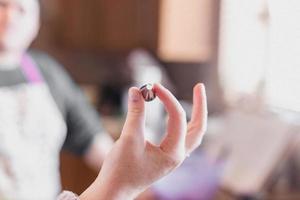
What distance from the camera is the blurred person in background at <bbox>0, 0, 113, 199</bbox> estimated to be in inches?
38.8

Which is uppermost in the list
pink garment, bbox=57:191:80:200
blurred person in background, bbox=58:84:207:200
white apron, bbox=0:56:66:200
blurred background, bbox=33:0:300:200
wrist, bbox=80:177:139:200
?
blurred person in background, bbox=58:84:207:200

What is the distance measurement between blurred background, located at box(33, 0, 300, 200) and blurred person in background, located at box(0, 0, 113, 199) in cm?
6

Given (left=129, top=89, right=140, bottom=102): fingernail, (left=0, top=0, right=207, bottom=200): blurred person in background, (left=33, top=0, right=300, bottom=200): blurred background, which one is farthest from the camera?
(left=33, top=0, right=300, bottom=200): blurred background

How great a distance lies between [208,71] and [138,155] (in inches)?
72.7

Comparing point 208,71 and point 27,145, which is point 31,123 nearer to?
point 27,145

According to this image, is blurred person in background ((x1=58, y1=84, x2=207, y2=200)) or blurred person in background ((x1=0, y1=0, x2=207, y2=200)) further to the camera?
blurred person in background ((x1=0, y1=0, x2=207, y2=200))

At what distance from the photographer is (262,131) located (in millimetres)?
1305

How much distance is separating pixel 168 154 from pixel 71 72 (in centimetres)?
241

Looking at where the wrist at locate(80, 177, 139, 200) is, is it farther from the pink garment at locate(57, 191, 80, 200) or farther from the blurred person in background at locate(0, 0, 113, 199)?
the blurred person in background at locate(0, 0, 113, 199)

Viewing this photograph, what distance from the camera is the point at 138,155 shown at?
0.48 metres

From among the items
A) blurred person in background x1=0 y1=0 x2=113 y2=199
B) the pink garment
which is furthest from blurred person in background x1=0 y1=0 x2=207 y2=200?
the pink garment

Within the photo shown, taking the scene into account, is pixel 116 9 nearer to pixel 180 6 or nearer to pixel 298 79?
pixel 180 6

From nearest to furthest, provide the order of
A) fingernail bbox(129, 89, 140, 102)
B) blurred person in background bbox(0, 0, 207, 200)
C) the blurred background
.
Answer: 1. fingernail bbox(129, 89, 140, 102)
2. blurred person in background bbox(0, 0, 207, 200)
3. the blurred background

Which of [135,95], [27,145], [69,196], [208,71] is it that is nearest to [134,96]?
[135,95]
